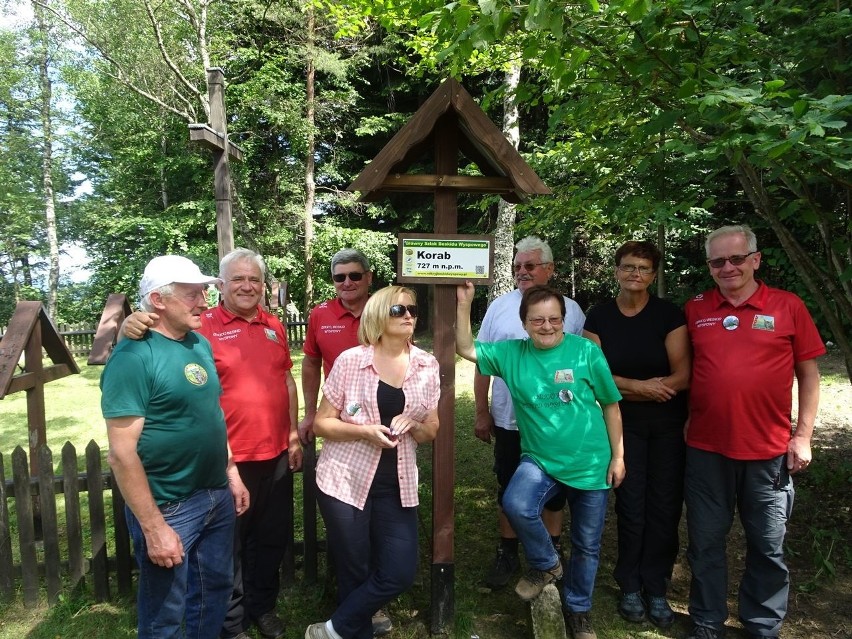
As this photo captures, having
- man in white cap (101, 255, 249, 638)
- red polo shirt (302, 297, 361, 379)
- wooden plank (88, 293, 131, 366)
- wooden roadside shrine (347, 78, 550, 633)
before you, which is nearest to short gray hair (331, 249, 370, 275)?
red polo shirt (302, 297, 361, 379)

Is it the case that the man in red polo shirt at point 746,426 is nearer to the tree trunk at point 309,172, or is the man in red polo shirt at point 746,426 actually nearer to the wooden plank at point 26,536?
the wooden plank at point 26,536

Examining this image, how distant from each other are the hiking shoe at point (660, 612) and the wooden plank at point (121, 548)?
318cm

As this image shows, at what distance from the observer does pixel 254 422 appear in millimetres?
2920

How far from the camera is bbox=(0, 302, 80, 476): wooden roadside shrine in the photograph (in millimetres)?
3656

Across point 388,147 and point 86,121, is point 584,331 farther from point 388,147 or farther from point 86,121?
point 86,121

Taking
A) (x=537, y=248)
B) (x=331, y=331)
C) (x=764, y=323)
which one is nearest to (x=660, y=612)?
(x=764, y=323)

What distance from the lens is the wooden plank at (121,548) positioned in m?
3.49

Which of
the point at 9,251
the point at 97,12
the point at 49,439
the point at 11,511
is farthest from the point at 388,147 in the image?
the point at 9,251

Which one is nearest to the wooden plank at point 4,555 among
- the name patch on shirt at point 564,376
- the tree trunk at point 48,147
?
the name patch on shirt at point 564,376

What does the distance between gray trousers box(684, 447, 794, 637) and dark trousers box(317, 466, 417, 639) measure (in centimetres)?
159

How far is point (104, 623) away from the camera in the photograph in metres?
3.32

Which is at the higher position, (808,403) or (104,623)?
(808,403)

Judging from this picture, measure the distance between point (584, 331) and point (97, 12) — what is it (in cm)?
1871

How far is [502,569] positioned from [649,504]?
105 centimetres
